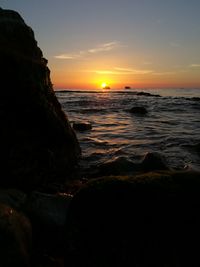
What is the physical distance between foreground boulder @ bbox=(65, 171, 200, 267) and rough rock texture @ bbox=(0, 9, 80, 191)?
3205 mm

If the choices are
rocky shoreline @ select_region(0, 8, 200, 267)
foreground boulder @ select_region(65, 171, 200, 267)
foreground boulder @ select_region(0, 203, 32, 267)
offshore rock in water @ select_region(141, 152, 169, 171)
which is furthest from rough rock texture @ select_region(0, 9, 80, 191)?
foreground boulder @ select_region(65, 171, 200, 267)

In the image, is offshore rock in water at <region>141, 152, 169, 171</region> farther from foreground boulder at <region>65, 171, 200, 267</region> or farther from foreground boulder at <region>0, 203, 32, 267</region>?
foreground boulder at <region>0, 203, 32, 267</region>

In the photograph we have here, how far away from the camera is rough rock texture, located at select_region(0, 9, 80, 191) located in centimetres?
664

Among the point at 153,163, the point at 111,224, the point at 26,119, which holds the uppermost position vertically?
the point at 26,119

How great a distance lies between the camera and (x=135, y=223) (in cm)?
349

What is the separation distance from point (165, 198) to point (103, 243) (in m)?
0.84

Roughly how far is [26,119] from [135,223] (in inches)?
163

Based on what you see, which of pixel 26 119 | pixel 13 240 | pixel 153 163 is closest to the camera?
pixel 13 240

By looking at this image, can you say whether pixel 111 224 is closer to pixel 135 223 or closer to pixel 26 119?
pixel 135 223

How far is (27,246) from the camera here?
150 inches

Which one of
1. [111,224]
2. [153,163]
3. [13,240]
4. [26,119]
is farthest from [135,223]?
[153,163]

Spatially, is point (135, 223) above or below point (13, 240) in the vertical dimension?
above

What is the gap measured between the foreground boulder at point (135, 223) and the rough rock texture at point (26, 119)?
3.20 m

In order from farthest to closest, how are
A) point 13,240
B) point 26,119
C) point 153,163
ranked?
point 153,163 → point 26,119 → point 13,240
